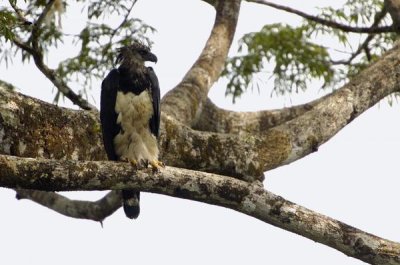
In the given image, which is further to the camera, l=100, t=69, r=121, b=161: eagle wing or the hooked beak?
the hooked beak

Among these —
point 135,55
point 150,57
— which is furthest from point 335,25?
point 135,55

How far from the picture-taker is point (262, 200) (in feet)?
16.2

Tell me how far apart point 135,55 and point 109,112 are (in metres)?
0.67

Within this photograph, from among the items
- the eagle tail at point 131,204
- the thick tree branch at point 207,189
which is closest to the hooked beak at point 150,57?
the eagle tail at point 131,204

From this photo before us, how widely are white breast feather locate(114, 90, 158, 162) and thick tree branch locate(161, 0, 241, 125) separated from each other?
0.95 metres

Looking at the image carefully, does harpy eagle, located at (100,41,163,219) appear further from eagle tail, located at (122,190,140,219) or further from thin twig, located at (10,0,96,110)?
thin twig, located at (10,0,96,110)

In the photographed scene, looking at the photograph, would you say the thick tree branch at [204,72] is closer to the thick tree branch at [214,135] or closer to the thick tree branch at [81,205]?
the thick tree branch at [214,135]

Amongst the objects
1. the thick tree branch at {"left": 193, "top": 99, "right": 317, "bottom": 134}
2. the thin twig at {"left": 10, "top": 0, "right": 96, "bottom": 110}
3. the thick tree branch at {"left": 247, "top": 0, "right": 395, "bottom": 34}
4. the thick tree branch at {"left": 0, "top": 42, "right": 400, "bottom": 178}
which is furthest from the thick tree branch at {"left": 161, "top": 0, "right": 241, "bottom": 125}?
the thick tree branch at {"left": 0, "top": 42, "right": 400, "bottom": 178}

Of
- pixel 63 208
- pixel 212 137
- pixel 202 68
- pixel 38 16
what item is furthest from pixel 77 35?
pixel 212 137

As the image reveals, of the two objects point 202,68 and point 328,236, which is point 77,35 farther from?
point 328,236

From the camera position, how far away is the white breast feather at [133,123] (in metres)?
6.22

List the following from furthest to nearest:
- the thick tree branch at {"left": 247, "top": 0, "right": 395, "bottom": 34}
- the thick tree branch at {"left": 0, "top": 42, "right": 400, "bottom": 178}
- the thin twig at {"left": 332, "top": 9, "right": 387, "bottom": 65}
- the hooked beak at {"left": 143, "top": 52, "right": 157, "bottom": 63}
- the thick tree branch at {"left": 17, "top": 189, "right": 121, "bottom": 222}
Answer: the thin twig at {"left": 332, "top": 9, "right": 387, "bottom": 65}, the thick tree branch at {"left": 17, "top": 189, "right": 121, "bottom": 222}, the thick tree branch at {"left": 247, "top": 0, "right": 395, "bottom": 34}, the hooked beak at {"left": 143, "top": 52, "right": 157, "bottom": 63}, the thick tree branch at {"left": 0, "top": 42, "right": 400, "bottom": 178}

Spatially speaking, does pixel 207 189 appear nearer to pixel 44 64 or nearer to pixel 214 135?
pixel 214 135

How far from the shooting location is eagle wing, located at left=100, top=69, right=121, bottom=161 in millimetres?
6055
